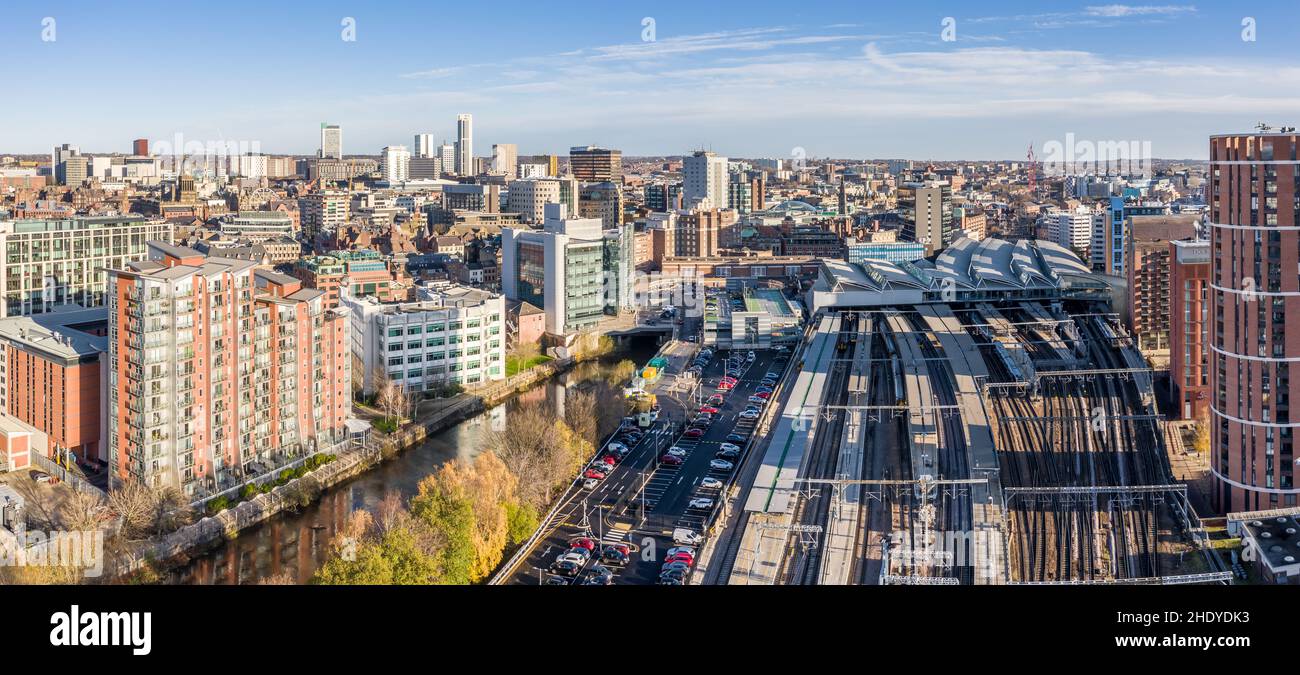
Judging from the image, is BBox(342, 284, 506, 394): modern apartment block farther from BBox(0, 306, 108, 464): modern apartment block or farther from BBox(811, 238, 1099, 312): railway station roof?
BBox(811, 238, 1099, 312): railway station roof

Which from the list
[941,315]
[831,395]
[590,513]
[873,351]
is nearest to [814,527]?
[590,513]

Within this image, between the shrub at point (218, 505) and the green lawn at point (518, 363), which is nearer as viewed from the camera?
the shrub at point (218, 505)

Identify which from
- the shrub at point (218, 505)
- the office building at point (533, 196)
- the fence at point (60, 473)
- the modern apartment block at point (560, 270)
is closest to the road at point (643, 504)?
the shrub at point (218, 505)

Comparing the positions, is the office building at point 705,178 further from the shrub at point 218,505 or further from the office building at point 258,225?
the shrub at point 218,505

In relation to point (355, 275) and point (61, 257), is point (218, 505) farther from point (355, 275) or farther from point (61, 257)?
point (61, 257)

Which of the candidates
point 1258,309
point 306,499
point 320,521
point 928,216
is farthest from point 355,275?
point 928,216
